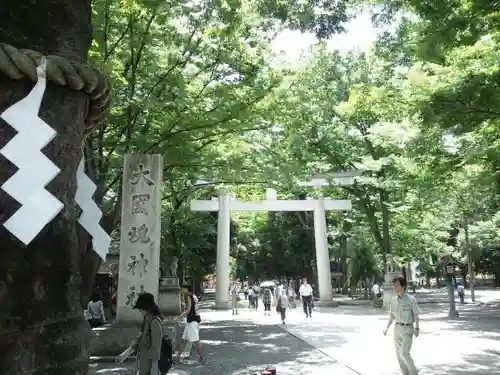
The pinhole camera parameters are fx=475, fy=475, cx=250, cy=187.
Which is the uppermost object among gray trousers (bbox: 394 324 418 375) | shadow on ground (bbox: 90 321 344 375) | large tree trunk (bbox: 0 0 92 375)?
large tree trunk (bbox: 0 0 92 375)

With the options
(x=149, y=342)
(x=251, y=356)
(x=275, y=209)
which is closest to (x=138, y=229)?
(x=251, y=356)

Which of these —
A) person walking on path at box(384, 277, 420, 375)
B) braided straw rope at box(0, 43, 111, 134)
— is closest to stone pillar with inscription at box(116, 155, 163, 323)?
person walking on path at box(384, 277, 420, 375)

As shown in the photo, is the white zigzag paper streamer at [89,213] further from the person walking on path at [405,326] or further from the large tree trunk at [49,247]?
the person walking on path at [405,326]

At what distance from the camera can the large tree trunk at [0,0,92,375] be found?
1438mm

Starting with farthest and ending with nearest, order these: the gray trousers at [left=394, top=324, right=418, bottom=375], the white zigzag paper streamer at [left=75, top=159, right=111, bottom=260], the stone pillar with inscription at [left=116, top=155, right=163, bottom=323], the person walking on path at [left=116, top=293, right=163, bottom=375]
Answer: the stone pillar with inscription at [left=116, top=155, right=163, bottom=323] < the gray trousers at [left=394, top=324, right=418, bottom=375] < the person walking on path at [left=116, top=293, right=163, bottom=375] < the white zigzag paper streamer at [left=75, top=159, right=111, bottom=260]

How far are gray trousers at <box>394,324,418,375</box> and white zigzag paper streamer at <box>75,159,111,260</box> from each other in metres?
5.28

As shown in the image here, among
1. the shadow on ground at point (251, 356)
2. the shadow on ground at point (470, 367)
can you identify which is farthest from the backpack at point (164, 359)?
the shadow on ground at point (470, 367)

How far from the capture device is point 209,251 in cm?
3123

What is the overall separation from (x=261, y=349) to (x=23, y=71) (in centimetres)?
974

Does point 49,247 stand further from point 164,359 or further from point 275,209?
point 275,209

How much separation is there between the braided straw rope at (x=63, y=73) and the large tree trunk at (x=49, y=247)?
1.8 inches

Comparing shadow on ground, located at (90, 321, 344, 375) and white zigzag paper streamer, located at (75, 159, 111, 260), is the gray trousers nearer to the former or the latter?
shadow on ground, located at (90, 321, 344, 375)

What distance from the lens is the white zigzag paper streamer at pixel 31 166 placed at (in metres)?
1.51

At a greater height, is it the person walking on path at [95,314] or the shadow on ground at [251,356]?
the person walking on path at [95,314]
